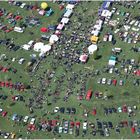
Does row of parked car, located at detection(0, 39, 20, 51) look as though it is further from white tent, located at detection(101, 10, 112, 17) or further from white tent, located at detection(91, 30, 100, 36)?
white tent, located at detection(101, 10, 112, 17)

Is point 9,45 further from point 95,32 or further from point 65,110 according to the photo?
point 65,110

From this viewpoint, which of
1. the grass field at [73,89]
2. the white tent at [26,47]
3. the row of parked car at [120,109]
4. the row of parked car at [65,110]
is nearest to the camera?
the grass field at [73,89]

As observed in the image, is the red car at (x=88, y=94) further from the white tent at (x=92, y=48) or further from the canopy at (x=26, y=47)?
the canopy at (x=26, y=47)

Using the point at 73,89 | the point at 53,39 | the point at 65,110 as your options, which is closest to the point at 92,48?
the point at 53,39

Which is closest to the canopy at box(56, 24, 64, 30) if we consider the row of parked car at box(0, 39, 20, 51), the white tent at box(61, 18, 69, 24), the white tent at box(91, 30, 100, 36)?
the white tent at box(61, 18, 69, 24)

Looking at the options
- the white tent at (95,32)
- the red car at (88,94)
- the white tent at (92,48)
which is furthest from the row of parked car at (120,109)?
the white tent at (95,32)

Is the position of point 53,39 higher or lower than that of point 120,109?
higher

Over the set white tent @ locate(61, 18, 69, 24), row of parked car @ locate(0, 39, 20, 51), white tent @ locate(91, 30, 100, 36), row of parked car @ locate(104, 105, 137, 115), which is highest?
white tent @ locate(61, 18, 69, 24)

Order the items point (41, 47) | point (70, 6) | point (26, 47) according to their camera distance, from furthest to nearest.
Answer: point (70, 6), point (26, 47), point (41, 47)

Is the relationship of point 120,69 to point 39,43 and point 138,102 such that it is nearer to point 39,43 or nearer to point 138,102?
point 138,102

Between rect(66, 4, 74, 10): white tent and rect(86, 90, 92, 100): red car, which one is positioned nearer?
rect(86, 90, 92, 100): red car

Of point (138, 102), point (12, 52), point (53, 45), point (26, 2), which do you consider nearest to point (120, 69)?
point (138, 102)

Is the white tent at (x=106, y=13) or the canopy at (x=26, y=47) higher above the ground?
the white tent at (x=106, y=13)
